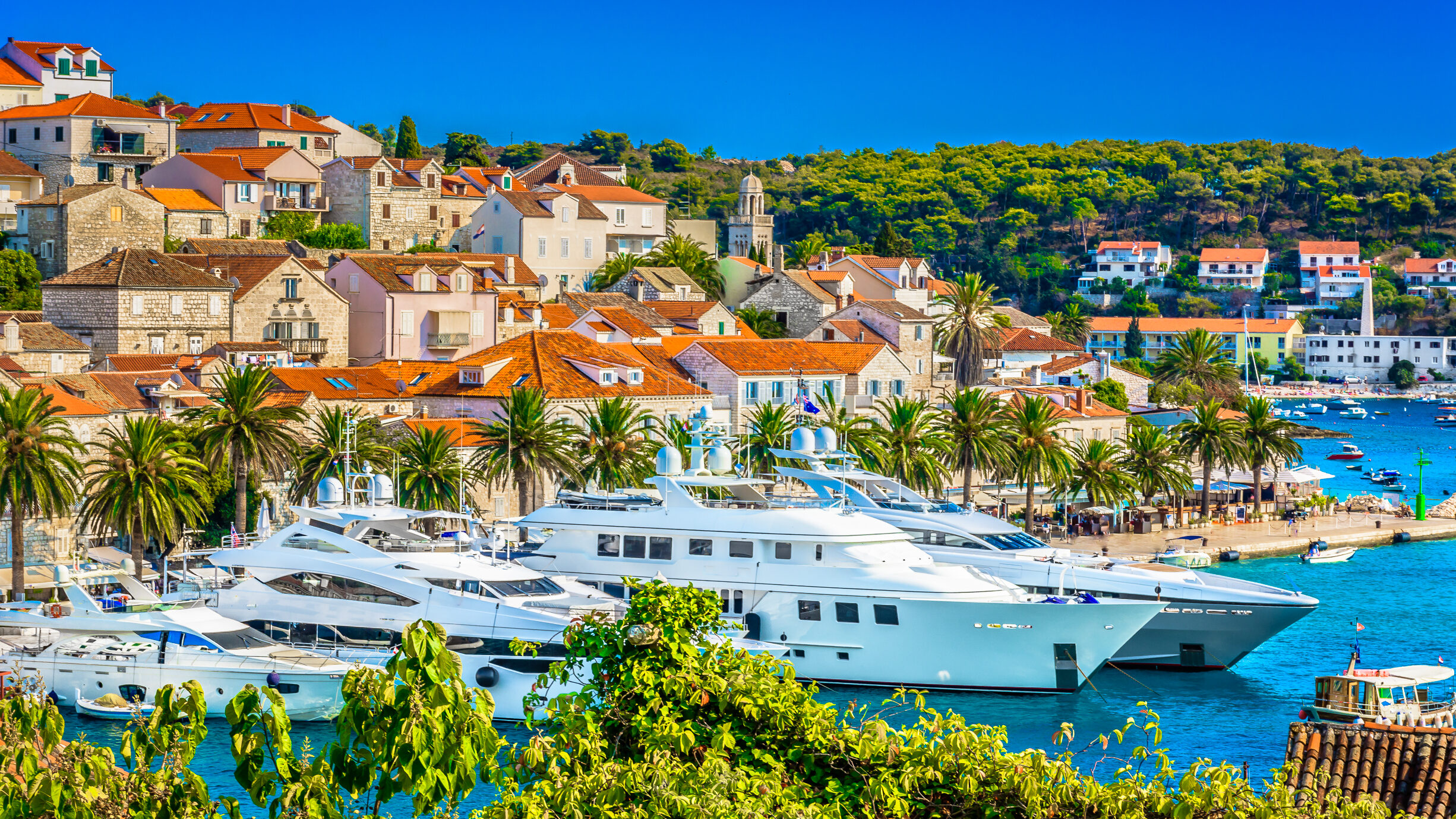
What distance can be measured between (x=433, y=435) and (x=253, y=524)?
6036 mm

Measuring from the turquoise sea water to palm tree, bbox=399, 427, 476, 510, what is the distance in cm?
1607

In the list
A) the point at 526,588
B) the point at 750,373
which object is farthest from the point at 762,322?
the point at 526,588

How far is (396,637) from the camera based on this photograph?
37250mm

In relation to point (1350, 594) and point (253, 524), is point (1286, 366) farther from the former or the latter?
point (253, 524)

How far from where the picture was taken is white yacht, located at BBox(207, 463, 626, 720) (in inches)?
1448

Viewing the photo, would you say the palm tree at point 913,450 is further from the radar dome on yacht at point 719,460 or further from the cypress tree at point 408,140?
the cypress tree at point 408,140

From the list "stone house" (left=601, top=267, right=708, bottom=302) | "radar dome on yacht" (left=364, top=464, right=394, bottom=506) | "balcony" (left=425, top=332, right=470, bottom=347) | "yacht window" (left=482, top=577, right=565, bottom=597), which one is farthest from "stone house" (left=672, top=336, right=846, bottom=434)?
"yacht window" (left=482, top=577, right=565, bottom=597)

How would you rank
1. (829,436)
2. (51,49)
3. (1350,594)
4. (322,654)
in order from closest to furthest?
(322,654)
(829,436)
(1350,594)
(51,49)

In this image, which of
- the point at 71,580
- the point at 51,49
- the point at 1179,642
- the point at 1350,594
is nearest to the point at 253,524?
the point at 71,580

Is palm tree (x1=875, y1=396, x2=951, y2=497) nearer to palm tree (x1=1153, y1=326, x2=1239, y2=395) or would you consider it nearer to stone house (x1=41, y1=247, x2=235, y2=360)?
stone house (x1=41, y1=247, x2=235, y2=360)

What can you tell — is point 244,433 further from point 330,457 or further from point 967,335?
point 967,335

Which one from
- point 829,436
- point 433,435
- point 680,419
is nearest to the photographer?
point 829,436

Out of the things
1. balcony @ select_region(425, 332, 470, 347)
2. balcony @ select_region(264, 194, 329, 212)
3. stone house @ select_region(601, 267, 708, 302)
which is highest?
balcony @ select_region(264, 194, 329, 212)

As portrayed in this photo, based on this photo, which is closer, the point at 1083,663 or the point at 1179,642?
the point at 1083,663
